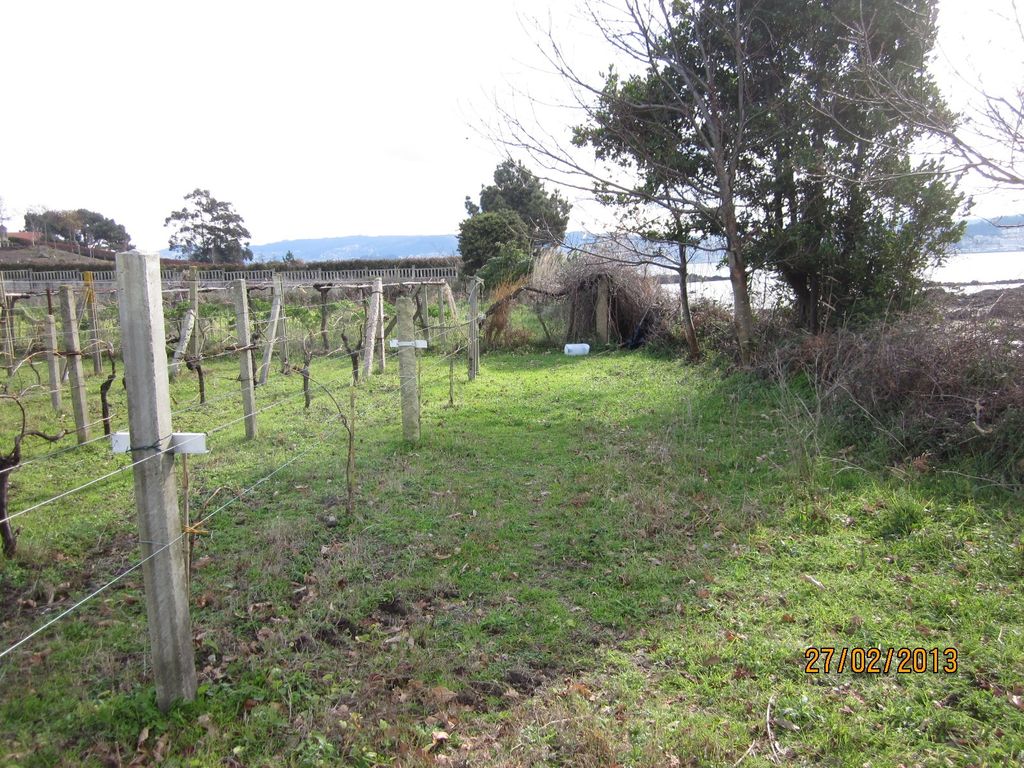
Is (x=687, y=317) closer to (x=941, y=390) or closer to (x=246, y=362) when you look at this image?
(x=941, y=390)

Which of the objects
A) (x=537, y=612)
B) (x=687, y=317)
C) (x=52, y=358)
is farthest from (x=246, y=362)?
(x=687, y=317)

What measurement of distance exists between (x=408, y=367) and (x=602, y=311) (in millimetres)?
10082

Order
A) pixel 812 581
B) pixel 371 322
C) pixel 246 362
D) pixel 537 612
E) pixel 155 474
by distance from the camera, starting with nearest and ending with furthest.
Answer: pixel 155 474 < pixel 537 612 < pixel 812 581 < pixel 246 362 < pixel 371 322

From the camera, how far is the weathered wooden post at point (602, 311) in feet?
53.7

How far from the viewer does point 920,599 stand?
3.93m

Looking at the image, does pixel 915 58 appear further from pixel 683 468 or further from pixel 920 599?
pixel 920 599

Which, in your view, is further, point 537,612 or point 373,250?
point 373,250

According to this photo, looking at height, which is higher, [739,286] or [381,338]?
[739,286]
